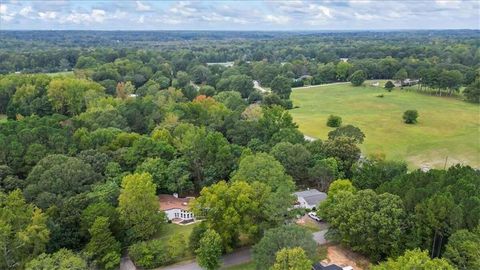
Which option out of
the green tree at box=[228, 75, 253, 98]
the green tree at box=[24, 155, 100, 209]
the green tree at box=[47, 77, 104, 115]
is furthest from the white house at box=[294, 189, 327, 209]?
the green tree at box=[228, 75, 253, 98]

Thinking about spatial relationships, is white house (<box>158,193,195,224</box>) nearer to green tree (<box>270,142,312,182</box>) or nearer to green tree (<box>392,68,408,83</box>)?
green tree (<box>270,142,312,182</box>)

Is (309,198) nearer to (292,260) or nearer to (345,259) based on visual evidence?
(345,259)

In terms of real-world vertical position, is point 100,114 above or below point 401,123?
above

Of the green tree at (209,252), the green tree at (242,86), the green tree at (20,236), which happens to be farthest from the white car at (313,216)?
the green tree at (242,86)

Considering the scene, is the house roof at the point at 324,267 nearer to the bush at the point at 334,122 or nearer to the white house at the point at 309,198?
the white house at the point at 309,198

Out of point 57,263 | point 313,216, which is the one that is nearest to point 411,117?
point 313,216

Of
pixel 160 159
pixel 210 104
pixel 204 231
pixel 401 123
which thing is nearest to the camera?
pixel 204 231

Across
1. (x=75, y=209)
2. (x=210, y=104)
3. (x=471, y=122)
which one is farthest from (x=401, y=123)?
(x=75, y=209)

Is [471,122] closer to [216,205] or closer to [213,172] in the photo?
[213,172]
